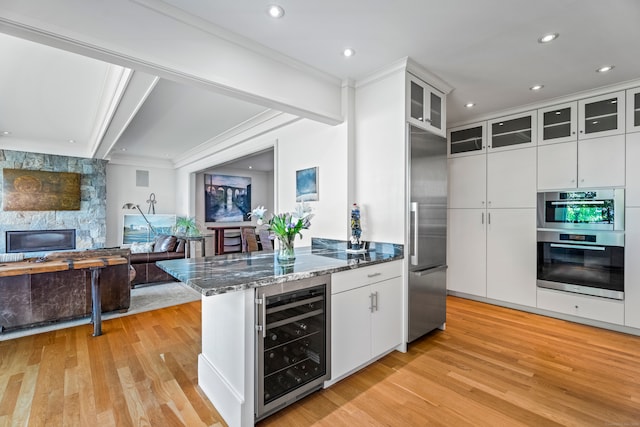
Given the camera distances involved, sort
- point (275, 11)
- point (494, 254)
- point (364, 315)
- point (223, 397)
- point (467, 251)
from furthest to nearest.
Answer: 1. point (467, 251)
2. point (494, 254)
3. point (364, 315)
4. point (275, 11)
5. point (223, 397)

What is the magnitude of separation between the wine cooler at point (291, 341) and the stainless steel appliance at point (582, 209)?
3.17 meters

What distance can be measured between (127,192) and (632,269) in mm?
9538

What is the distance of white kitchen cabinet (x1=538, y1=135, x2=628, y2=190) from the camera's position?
10.2 ft

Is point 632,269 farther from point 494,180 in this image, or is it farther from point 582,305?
point 494,180

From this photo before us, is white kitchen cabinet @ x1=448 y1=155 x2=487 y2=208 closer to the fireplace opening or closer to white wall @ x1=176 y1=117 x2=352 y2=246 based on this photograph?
white wall @ x1=176 y1=117 x2=352 y2=246

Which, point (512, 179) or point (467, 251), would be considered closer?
point (512, 179)

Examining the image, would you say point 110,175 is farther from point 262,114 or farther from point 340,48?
point 340,48

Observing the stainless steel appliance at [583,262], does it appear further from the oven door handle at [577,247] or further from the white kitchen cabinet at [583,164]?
the white kitchen cabinet at [583,164]

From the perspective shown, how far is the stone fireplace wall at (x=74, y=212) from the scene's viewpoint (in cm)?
603

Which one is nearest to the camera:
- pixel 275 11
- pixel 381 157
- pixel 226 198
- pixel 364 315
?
pixel 275 11

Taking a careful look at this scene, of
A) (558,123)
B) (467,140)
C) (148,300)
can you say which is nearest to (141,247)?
(148,300)

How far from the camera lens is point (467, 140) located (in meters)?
4.26

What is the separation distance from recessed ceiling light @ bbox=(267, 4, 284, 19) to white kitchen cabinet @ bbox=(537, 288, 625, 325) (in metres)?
4.14

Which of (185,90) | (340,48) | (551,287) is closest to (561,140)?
(551,287)
